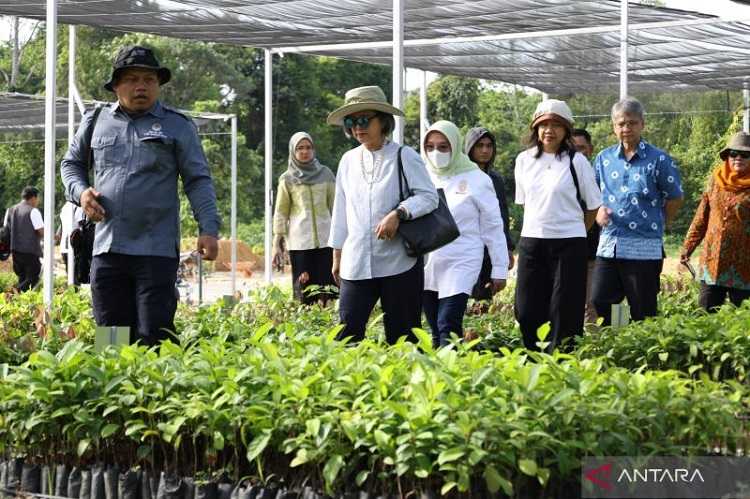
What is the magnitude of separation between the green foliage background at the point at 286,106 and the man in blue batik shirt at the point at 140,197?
1993cm

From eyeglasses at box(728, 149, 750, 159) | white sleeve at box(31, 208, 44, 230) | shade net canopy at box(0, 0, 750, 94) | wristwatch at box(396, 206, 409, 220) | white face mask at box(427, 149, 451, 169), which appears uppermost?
shade net canopy at box(0, 0, 750, 94)

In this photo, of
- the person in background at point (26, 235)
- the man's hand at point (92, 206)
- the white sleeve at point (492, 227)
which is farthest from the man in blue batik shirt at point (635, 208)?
the person in background at point (26, 235)

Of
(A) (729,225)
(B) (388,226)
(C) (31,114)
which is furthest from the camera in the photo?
(C) (31,114)

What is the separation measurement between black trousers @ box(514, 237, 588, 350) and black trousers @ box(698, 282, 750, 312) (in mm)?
1970

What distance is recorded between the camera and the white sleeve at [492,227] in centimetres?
793

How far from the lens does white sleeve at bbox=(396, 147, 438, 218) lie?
6.63 metres

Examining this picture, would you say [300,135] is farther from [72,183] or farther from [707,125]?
[707,125]

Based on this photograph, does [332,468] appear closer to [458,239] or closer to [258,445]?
[258,445]

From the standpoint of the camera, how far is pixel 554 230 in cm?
755

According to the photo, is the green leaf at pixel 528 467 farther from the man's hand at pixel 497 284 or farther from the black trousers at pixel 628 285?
the black trousers at pixel 628 285

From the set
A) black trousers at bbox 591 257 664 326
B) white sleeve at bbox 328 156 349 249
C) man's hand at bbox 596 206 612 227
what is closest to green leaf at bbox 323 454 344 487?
white sleeve at bbox 328 156 349 249

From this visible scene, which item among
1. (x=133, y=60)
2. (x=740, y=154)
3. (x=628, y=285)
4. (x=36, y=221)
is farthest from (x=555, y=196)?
(x=36, y=221)

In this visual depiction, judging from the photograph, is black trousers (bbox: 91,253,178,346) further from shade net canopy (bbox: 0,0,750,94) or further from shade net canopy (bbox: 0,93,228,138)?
shade net canopy (bbox: 0,93,228,138)

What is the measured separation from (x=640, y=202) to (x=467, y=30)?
→ 6.58 meters
